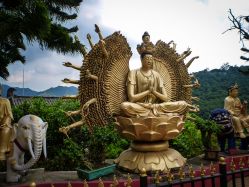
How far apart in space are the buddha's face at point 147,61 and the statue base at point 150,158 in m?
1.44

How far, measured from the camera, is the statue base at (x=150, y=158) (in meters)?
5.29

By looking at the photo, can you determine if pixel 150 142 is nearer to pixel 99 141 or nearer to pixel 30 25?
pixel 99 141

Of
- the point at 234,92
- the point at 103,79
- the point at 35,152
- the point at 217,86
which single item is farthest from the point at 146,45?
the point at 217,86

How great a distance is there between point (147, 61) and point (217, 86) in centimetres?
1440

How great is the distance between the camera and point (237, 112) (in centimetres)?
769

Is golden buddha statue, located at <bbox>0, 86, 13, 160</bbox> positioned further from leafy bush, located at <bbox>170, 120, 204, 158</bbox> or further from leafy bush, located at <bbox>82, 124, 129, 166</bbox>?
leafy bush, located at <bbox>170, 120, 204, 158</bbox>

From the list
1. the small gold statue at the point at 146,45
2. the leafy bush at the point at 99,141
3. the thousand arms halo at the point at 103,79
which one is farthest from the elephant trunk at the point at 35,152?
the small gold statue at the point at 146,45

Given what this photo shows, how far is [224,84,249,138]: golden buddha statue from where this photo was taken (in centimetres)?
755

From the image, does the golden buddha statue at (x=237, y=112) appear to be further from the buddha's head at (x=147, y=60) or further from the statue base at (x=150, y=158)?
the buddha's head at (x=147, y=60)

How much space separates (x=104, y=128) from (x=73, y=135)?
2374 mm

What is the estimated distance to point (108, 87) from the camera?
18.7 ft

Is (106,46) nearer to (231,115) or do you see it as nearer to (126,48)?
(126,48)

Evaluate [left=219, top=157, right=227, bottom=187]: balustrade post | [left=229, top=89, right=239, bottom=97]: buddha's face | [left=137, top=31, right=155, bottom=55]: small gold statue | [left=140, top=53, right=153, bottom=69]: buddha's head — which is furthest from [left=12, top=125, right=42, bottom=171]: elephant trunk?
[left=229, top=89, right=239, bottom=97]: buddha's face

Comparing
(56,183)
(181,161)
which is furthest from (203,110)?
(56,183)
